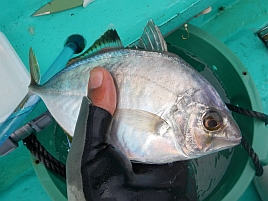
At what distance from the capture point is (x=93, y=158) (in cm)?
82

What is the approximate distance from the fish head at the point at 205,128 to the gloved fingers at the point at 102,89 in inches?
7.4

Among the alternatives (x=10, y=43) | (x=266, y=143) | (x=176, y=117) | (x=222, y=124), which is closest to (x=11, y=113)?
(x=10, y=43)

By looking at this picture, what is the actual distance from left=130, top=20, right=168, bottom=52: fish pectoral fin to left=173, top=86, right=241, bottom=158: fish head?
19 cm

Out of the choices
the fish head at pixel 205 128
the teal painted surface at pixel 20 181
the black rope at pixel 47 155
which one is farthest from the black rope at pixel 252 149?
the teal painted surface at pixel 20 181

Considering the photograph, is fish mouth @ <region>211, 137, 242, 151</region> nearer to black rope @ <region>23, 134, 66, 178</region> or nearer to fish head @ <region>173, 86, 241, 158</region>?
fish head @ <region>173, 86, 241, 158</region>

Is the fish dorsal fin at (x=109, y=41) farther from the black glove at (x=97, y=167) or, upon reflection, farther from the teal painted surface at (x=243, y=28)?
the teal painted surface at (x=243, y=28)

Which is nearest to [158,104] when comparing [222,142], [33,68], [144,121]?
[144,121]

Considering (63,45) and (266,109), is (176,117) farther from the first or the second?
(266,109)

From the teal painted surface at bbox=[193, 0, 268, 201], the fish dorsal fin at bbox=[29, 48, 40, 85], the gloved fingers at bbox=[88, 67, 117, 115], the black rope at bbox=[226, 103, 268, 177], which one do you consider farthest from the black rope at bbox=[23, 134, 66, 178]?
the teal painted surface at bbox=[193, 0, 268, 201]

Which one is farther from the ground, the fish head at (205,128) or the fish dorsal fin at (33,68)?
the fish dorsal fin at (33,68)

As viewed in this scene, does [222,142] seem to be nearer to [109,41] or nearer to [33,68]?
[109,41]

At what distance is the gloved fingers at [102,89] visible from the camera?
32.2 inches

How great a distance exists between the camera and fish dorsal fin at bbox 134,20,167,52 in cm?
88

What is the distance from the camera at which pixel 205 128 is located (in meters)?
0.79
